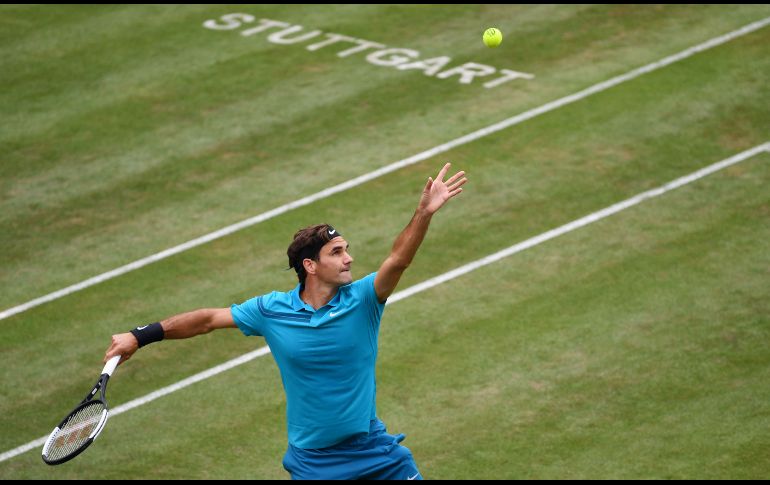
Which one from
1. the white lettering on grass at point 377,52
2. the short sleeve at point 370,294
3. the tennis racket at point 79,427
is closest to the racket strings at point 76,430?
the tennis racket at point 79,427

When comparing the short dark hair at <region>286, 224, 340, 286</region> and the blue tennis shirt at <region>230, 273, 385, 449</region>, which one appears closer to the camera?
the blue tennis shirt at <region>230, 273, 385, 449</region>

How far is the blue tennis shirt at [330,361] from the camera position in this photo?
824 centimetres

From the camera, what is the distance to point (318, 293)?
27.7ft

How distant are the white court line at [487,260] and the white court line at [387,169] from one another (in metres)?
2.50

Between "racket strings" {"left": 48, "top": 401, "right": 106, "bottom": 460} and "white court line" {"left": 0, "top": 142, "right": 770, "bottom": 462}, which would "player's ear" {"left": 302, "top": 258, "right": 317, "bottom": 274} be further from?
"white court line" {"left": 0, "top": 142, "right": 770, "bottom": 462}

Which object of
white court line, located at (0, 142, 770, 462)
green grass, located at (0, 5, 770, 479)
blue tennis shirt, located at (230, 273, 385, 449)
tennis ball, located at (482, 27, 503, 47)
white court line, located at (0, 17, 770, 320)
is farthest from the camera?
tennis ball, located at (482, 27, 503, 47)

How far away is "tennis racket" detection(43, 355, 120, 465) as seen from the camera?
8328mm

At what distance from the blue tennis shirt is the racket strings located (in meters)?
1.39

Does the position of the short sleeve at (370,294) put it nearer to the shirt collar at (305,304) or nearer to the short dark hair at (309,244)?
the shirt collar at (305,304)

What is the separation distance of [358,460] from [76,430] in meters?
2.01

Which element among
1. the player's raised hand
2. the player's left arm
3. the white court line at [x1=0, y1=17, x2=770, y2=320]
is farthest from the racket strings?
the white court line at [x1=0, y1=17, x2=770, y2=320]

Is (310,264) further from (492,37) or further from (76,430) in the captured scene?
(492,37)

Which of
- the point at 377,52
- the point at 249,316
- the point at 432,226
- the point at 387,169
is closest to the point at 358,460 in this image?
the point at 249,316

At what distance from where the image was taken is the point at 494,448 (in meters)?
10.8
